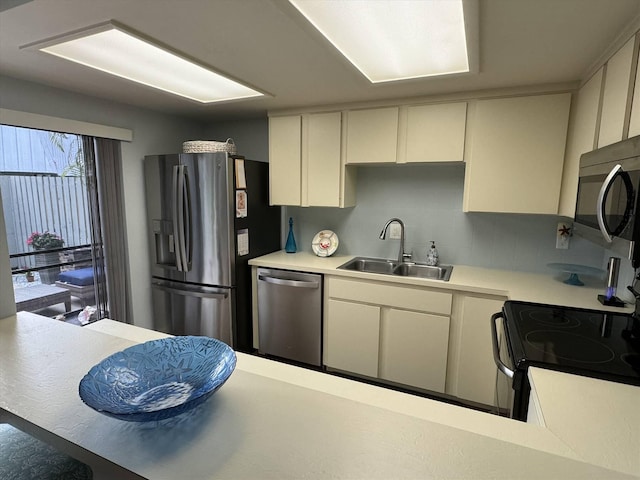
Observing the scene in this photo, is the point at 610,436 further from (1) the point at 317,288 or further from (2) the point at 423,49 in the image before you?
(1) the point at 317,288

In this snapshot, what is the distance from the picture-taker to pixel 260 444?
0.72 m

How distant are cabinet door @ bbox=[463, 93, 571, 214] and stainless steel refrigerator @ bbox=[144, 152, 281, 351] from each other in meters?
A: 1.70

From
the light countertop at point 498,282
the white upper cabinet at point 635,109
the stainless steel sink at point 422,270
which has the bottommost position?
the stainless steel sink at point 422,270

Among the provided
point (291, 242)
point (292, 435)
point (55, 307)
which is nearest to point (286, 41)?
point (292, 435)

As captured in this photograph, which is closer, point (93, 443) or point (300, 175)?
point (93, 443)

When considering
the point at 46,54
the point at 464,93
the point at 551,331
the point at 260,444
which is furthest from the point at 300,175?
the point at 260,444

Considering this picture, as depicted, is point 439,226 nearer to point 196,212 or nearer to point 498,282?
point 498,282

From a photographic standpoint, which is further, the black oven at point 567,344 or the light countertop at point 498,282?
the light countertop at point 498,282

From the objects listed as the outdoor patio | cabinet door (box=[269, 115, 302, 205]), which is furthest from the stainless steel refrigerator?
the outdoor patio

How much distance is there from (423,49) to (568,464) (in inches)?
64.2

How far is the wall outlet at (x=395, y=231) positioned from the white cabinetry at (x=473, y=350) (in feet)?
2.72

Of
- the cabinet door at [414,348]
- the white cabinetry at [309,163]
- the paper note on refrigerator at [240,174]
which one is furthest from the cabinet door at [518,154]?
the paper note on refrigerator at [240,174]

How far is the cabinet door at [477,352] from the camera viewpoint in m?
2.13

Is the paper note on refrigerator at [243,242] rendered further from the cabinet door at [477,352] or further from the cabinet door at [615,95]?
the cabinet door at [615,95]
